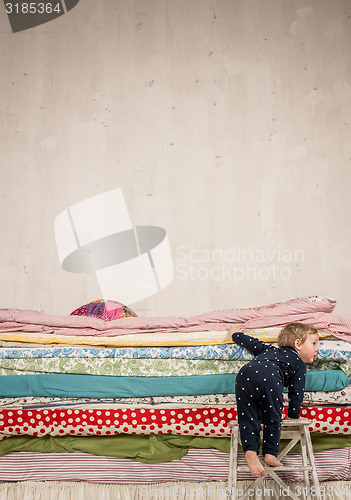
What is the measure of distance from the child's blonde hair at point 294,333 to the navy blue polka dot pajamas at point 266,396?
9 cm

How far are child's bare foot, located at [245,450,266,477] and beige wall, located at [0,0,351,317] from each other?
7.11 ft

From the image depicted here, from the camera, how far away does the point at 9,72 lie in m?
3.88

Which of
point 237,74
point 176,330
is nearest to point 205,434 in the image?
point 176,330

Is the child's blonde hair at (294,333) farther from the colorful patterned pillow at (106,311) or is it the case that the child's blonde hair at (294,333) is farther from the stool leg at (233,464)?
the colorful patterned pillow at (106,311)

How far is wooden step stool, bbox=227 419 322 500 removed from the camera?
165 cm

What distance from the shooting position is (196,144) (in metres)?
3.79

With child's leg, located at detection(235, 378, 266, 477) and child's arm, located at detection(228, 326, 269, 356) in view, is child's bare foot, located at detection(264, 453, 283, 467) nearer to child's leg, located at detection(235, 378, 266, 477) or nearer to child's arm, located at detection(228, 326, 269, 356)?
child's leg, located at detection(235, 378, 266, 477)

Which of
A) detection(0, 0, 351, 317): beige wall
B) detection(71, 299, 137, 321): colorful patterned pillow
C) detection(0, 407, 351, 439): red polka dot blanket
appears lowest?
detection(0, 407, 351, 439): red polka dot blanket

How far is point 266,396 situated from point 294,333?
0.94ft

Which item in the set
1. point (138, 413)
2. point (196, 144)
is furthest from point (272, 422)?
point (196, 144)

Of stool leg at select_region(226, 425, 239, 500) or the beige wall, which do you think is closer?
stool leg at select_region(226, 425, 239, 500)

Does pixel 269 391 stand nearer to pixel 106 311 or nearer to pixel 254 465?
pixel 254 465


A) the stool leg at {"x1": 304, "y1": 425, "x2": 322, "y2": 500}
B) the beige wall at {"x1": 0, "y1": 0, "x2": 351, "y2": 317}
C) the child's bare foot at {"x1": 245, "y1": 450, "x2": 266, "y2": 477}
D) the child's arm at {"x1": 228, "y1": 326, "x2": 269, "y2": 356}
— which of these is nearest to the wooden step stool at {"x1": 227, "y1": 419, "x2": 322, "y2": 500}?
the stool leg at {"x1": 304, "y1": 425, "x2": 322, "y2": 500}

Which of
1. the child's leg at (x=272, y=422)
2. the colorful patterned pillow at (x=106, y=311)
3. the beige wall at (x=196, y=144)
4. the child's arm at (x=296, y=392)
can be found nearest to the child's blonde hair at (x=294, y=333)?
the child's arm at (x=296, y=392)
